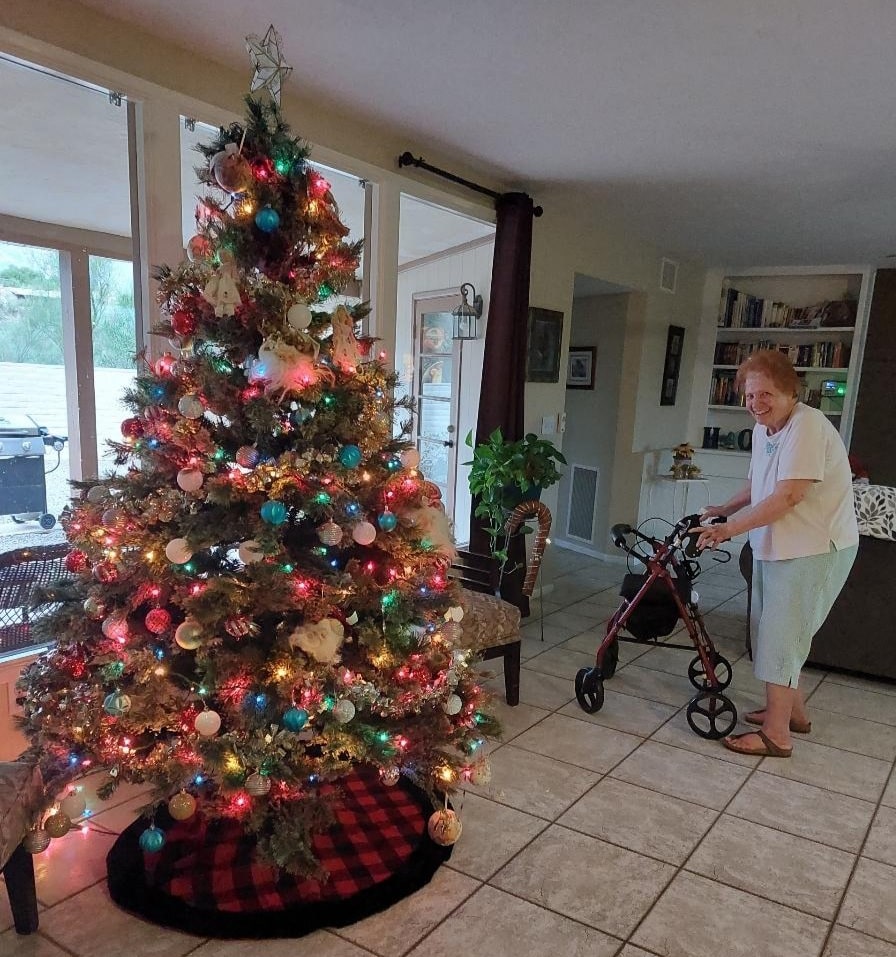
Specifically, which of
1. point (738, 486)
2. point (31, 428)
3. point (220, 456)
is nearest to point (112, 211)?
point (31, 428)

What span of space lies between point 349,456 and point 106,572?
2.12 feet

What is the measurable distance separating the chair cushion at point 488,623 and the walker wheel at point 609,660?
39 cm

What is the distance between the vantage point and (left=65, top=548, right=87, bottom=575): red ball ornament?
171cm

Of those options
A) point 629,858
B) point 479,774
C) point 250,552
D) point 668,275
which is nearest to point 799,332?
point 668,275

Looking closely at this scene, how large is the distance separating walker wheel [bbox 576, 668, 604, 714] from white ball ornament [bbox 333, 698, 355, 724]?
56.4 inches

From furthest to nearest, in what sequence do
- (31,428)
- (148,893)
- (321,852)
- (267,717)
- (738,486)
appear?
(738,486)
(31,428)
(321,852)
(148,893)
(267,717)

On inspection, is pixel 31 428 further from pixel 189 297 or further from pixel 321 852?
pixel 321 852

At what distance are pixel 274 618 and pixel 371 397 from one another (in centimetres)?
61

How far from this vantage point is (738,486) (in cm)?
586

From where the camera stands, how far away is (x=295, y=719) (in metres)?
1.59

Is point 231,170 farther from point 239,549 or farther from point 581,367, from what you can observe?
point 581,367

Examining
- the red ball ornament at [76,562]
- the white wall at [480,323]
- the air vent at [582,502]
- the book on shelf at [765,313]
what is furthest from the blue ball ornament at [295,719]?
the book on shelf at [765,313]

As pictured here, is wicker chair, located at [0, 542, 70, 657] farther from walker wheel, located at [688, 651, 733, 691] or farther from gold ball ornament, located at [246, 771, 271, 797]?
walker wheel, located at [688, 651, 733, 691]

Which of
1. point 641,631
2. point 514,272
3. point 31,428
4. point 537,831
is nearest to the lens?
point 537,831
